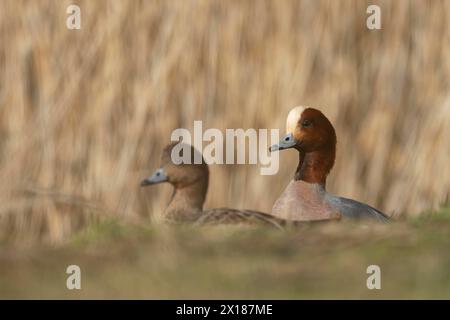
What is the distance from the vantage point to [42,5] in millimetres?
5609

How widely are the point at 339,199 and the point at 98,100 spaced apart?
2.00m

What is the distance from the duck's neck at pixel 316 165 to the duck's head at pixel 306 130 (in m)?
0.02

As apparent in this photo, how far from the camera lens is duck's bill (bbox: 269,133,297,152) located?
4105 mm

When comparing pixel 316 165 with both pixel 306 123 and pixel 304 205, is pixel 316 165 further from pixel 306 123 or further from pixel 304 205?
pixel 304 205

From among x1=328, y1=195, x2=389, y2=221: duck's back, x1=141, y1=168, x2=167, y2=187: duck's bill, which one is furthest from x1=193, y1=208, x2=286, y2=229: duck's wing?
x1=141, y1=168, x2=167, y2=187: duck's bill

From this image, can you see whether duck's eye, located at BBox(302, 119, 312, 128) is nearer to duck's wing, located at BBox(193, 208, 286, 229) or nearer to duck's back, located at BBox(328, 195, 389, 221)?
duck's back, located at BBox(328, 195, 389, 221)

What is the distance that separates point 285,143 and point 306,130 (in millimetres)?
156

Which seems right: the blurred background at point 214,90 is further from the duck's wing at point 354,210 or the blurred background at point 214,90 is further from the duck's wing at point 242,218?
the duck's wing at point 242,218

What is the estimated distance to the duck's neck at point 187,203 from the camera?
421 centimetres

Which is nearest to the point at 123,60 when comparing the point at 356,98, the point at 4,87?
the point at 4,87

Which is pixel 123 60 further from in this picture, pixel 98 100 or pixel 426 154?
pixel 426 154

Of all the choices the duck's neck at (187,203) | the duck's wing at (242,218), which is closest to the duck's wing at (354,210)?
the duck's wing at (242,218)

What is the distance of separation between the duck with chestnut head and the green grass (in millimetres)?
538
